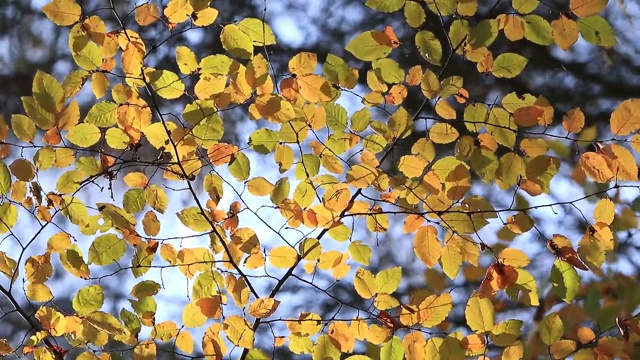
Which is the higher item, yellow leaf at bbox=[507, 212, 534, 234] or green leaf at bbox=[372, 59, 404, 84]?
green leaf at bbox=[372, 59, 404, 84]

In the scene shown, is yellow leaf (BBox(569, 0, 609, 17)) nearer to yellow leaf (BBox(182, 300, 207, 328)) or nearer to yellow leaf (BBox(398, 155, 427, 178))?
yellow leaf (BBox(398, 155, 427, 178))

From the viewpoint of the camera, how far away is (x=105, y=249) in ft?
4.74

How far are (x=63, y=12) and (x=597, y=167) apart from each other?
4.51 ft

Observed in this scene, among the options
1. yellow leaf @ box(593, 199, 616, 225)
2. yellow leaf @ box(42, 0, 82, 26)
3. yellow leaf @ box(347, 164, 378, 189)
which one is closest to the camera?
yellow leaf @ box(42, 0, 82, 26)

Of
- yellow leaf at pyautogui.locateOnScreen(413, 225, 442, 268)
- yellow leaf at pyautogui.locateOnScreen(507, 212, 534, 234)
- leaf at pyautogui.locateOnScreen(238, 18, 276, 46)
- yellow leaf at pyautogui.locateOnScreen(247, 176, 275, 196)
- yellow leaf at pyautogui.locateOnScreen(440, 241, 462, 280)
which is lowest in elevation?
yellow leaf at pyautogui.locateOnScreen(507, 212, 534, 234)

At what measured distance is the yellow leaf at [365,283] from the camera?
1500mm

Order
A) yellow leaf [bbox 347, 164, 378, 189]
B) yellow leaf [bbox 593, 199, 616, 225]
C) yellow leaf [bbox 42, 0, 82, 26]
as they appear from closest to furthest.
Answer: yellow leaf [bbox 42, 0, 82, 26] < yellow leaf [bbox 347, 164, 378, 189] < yellow leaf [bbox 593, 199, 616, 225]

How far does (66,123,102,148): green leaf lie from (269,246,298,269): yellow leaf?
507 millimetres

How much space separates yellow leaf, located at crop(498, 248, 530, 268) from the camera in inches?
59.7

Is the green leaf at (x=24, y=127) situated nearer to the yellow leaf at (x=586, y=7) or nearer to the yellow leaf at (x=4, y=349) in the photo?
the yellow leaf at (x=4, y=349)

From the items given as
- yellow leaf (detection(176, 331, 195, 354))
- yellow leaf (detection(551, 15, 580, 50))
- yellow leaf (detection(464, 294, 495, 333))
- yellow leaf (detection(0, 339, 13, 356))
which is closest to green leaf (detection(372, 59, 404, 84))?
yellow leaf (detection(551, 15, 580, 50))

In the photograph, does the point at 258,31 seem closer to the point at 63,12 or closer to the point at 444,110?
the point at 63,12

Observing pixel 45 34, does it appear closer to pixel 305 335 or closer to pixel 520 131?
pixel 305 335

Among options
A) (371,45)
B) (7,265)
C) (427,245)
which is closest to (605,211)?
(427,245)
